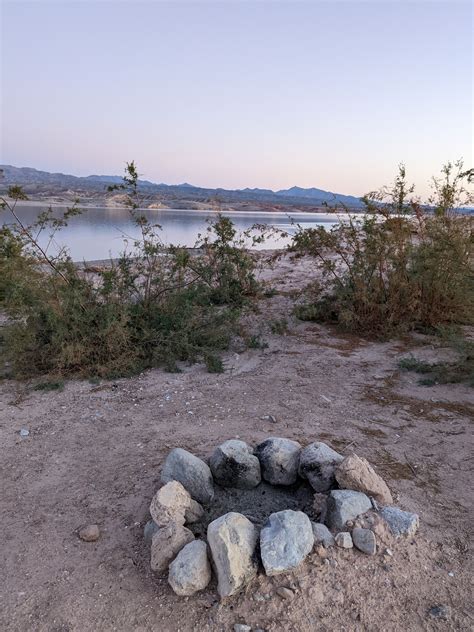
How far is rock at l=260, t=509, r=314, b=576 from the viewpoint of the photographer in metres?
2.49

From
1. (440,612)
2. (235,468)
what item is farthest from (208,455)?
(440,612)

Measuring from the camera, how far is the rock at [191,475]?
10.3 ft

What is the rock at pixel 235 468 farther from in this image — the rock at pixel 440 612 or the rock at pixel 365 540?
the rock at pixel 440 612

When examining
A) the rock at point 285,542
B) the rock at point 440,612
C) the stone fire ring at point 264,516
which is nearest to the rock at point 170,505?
the stone fire ring at point 264,516

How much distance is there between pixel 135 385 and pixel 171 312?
129 cm

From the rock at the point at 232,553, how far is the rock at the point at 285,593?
152 mm

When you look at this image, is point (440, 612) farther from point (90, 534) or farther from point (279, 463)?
point (90, 534)

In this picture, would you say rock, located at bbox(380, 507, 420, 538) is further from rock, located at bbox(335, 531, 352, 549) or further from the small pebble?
the small pebble

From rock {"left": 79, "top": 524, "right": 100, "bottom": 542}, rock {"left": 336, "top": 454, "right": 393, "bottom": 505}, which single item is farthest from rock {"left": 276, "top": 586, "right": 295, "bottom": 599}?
rock {"left": 79, "top": 524, "right": 100, "bottom": 542}

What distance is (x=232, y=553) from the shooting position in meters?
2.47

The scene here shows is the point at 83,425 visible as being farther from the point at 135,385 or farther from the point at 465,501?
the point at 465,501

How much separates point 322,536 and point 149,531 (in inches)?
39.2

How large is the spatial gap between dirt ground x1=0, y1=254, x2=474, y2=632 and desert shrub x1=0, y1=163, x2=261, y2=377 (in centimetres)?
34


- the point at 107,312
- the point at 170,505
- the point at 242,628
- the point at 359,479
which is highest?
the point at 107,312
